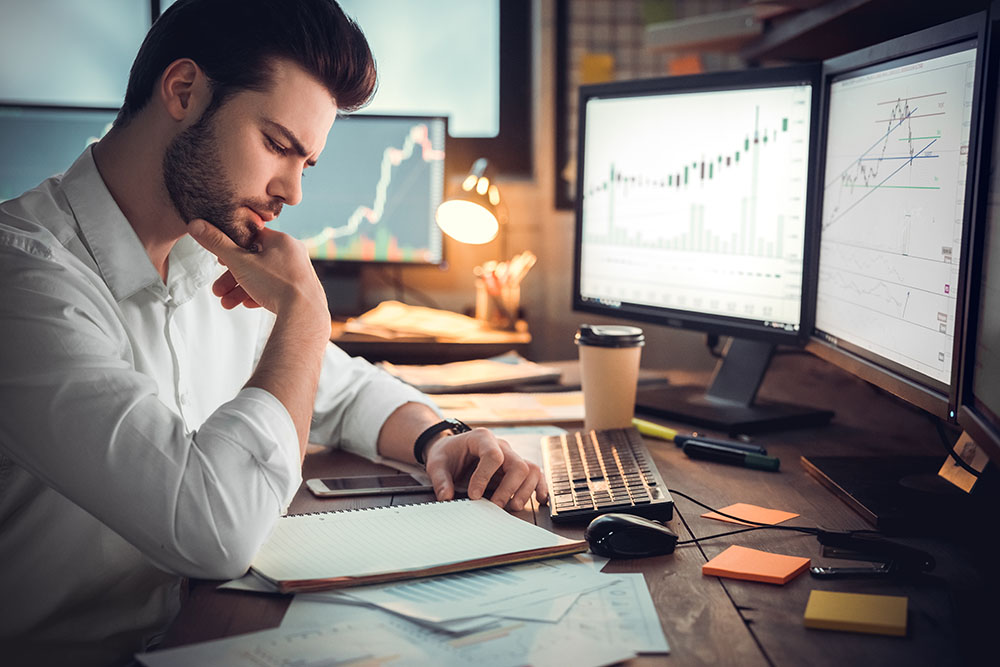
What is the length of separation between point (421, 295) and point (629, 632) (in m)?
1.81

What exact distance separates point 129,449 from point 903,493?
76 cm

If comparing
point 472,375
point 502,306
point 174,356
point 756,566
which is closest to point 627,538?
point 756,566

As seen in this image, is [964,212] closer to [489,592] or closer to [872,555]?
[872,555]

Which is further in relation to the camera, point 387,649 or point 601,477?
point 601,477

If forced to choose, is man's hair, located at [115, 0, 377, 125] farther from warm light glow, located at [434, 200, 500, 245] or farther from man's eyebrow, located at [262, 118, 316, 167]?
warm light glow, located at [434, 200, 500, 245]

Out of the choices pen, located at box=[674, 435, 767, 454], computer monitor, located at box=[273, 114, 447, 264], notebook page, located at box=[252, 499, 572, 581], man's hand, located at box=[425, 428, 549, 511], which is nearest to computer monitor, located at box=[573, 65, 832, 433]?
pen, located at box=[674, 435, 767, 454]

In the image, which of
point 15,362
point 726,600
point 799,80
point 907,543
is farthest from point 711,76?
point 15,362

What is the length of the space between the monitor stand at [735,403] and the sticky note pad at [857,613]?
0.58 m

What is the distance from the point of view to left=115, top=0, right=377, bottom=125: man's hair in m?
0.98

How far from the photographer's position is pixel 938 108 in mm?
923

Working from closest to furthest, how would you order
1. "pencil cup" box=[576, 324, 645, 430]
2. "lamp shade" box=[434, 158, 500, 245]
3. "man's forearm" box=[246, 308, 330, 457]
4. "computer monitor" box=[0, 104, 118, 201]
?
"man's forearm" box=[246, 308, 330, 457] → "pencil cup" box=[576, 324, 645, 430] → "lamp shade" box=[434, 158, 500, 245] → "computer monitor" box=[0, 104, 118, 201]

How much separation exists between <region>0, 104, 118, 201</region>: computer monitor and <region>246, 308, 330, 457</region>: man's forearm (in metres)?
1.42

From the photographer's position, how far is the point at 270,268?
0.98 meters

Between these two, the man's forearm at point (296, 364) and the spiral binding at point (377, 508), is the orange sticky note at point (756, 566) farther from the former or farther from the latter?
the man's forearm at point (296, 364)
